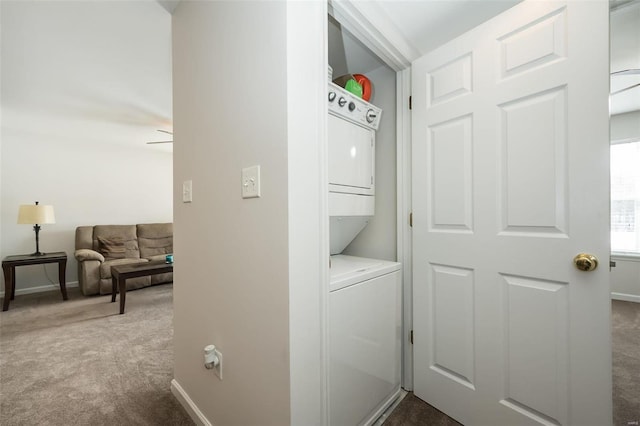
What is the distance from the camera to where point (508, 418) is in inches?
49.6

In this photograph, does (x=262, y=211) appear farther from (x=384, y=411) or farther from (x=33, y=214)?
(x=33, y=214)

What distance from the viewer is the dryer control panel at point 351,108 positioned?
1356mm

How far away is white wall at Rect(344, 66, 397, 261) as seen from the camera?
70.2 inches

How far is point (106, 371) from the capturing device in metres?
1.90

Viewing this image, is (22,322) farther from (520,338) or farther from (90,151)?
(520,338)

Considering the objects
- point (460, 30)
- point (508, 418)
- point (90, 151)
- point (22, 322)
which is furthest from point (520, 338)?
point (90, 151)

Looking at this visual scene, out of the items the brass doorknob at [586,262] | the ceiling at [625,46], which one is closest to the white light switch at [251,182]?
the brass doorknob at [586,262]

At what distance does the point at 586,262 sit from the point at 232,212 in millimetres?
1401

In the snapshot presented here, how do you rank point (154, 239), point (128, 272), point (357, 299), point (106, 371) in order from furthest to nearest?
1. point (154, 239)
2. point (128, 272)
3. point (106, 371)
4. point (357, 299)

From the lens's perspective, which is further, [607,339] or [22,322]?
[22,322]

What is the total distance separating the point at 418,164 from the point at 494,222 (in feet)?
1.66

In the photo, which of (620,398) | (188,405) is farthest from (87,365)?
(620,398)

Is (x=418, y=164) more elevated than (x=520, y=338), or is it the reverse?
(x=418, y=164)

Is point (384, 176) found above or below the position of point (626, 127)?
below
